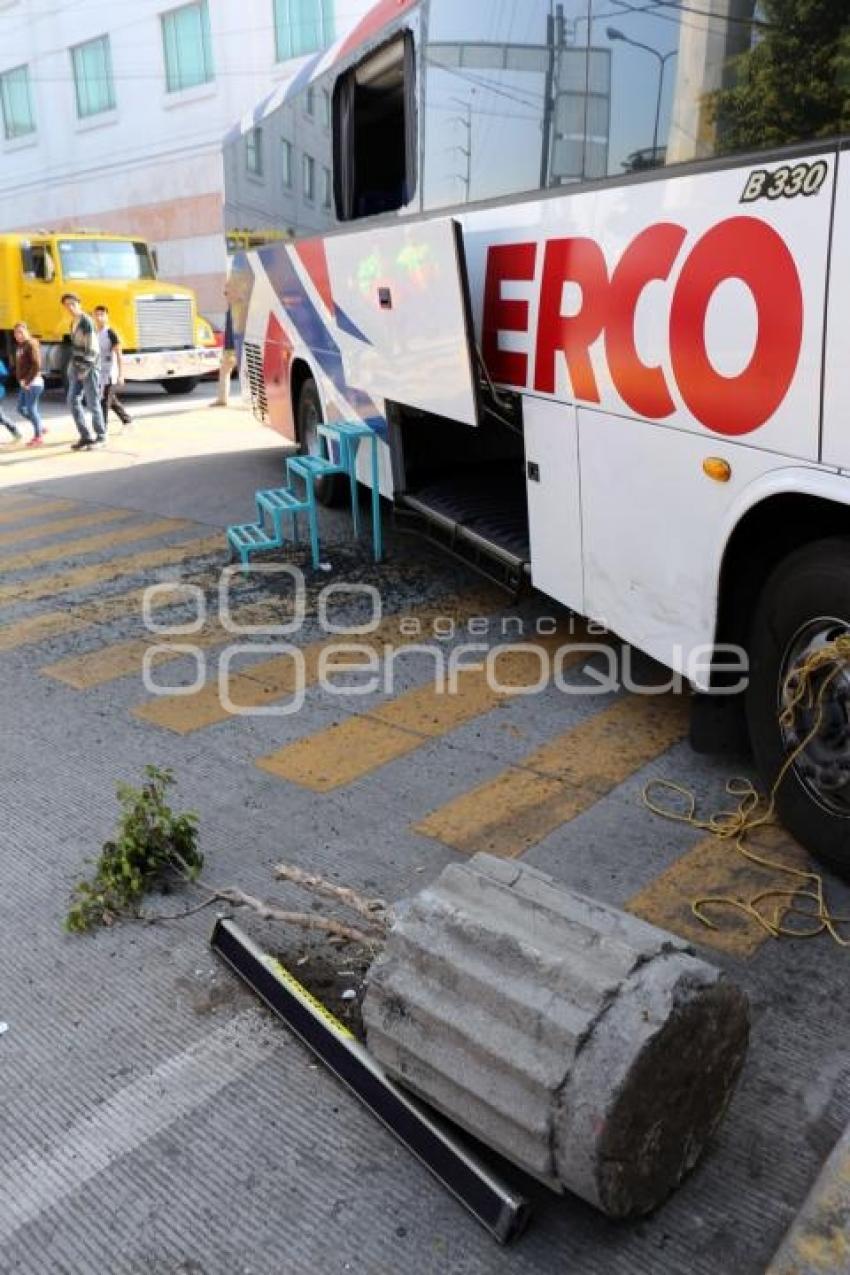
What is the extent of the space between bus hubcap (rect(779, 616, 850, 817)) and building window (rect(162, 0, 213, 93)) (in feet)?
92.0

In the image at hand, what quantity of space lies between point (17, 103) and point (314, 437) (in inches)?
1233

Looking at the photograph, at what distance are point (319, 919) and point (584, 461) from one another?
2388mm

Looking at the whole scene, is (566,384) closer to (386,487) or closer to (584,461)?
(584,461)

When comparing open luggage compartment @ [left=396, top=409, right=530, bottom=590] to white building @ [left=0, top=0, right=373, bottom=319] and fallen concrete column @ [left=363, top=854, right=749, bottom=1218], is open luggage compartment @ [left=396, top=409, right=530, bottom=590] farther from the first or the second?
white building @ [left=0, top=0, right=373, bottom=319]

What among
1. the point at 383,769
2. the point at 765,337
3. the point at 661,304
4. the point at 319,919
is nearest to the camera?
the point at 319,919

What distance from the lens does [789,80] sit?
3.23 meters

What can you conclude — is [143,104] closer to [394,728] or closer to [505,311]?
[505,311]

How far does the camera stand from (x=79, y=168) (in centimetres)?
3203

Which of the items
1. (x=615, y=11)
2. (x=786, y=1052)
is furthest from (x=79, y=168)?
(x=786, y=1052)

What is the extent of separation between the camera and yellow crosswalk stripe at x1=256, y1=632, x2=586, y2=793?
4.52 m

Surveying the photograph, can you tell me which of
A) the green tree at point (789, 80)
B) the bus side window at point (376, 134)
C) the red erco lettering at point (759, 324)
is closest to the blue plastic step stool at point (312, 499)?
the bus side window at point (376, 134)

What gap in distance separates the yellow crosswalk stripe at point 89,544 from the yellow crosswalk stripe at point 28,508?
127cm

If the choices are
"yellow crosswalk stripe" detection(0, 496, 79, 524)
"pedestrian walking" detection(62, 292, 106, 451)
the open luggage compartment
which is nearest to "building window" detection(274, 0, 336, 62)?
"pedestrian walking" detection(62, 292, 106, 451)

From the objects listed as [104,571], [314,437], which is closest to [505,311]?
[104,571]
